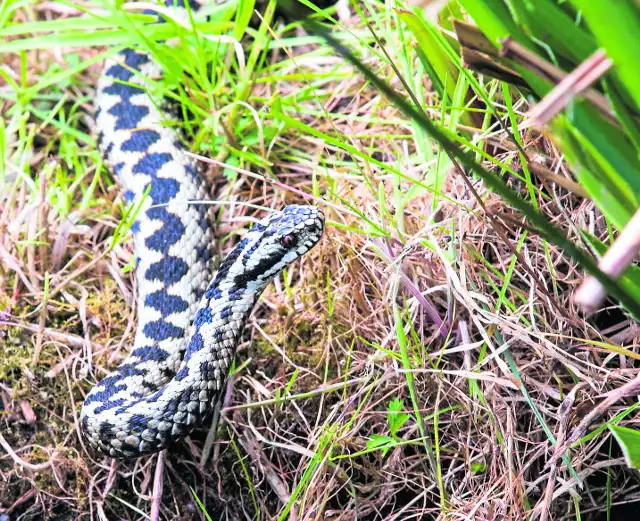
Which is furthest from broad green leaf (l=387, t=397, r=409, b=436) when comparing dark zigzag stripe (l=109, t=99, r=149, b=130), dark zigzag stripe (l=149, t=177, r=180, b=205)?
dark zigzag stripe (l=109, t=99, r=149, b=130)

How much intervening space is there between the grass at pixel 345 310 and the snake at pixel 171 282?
0.15 meters

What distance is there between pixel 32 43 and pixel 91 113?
2.69 ft

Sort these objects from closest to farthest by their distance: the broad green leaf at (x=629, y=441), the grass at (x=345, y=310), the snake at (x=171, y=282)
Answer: the broad green leaf at (x=629, y=441) → the grass at (x=345, y=310) → the snake at (x=171, y=282)

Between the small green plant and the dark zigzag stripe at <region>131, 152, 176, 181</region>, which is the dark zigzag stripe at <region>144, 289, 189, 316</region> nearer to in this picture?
the dark zigzag stripe at <region>131, 152, 176, 181</region>

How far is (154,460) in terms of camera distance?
4.09 m

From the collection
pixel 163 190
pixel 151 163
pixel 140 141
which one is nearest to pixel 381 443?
pixel 163 190

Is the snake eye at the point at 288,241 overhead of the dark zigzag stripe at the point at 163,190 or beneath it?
overhead

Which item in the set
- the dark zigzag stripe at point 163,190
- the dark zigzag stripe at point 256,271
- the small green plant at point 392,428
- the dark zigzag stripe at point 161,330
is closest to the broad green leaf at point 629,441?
the small green plant at point 392,428

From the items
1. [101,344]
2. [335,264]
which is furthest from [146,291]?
[335,264]

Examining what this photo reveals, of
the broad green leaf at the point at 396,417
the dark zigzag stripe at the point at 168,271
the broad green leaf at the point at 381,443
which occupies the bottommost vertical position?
the dark zigzag stripe at the point at 168,271

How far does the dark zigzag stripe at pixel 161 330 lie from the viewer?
4.43 metres

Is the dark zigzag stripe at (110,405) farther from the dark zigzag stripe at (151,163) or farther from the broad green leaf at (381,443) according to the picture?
the dark zigzag stripe at (151,163)

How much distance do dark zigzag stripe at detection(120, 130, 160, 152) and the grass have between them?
259 millimetres

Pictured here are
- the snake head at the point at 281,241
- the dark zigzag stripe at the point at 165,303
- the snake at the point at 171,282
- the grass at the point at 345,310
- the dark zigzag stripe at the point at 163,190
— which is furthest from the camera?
the dark zigzag stripe at the point at 163,190
